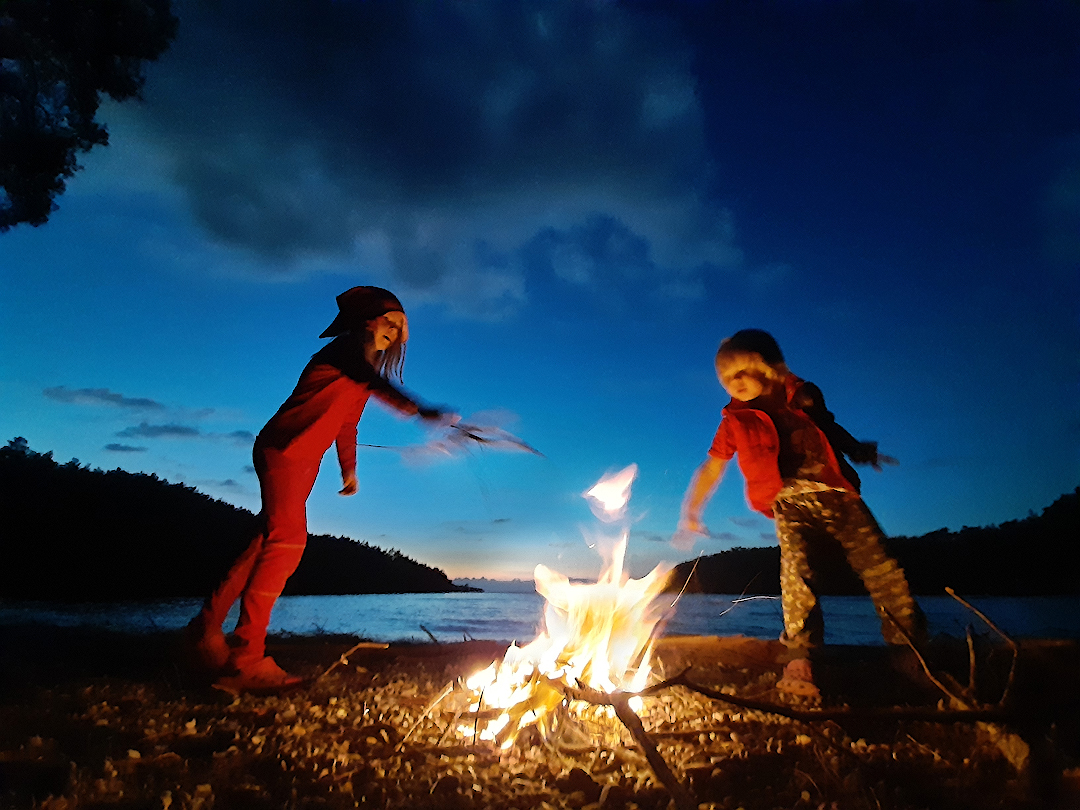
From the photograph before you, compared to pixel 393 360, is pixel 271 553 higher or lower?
lower

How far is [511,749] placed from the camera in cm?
277

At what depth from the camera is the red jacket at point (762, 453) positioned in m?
3.91

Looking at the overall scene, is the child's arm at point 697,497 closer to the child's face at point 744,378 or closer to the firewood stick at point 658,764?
the child's face at point 744,378

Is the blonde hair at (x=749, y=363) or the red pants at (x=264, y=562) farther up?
the blonde hair at (x=749, y=363)

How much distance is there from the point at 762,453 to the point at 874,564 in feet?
3.00

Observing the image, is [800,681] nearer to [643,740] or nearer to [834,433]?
[834,433]

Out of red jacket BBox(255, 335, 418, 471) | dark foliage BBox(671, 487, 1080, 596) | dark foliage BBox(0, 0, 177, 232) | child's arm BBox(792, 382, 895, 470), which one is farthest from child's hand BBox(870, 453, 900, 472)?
dark foliage BBox(0, 0, 177, 232)

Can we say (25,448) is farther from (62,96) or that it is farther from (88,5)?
(88,5)

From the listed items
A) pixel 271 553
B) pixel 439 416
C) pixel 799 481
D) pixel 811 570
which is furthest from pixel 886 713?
pixel 271 553

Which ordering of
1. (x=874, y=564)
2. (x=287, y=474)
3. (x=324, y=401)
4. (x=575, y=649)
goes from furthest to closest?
(x=324, y=401) < (x=287, y=474) < (x=874, y=564) < (x=575, y=649)

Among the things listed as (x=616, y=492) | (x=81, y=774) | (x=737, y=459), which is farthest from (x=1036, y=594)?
(x=81, y=774)

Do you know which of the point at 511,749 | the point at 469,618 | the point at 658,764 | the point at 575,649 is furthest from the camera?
the point at 469,618

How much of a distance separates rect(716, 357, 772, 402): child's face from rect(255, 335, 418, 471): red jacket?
204 cm

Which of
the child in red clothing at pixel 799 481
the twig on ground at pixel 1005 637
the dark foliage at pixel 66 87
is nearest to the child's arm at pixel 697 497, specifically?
the child in red clothing at pixel 799 481
